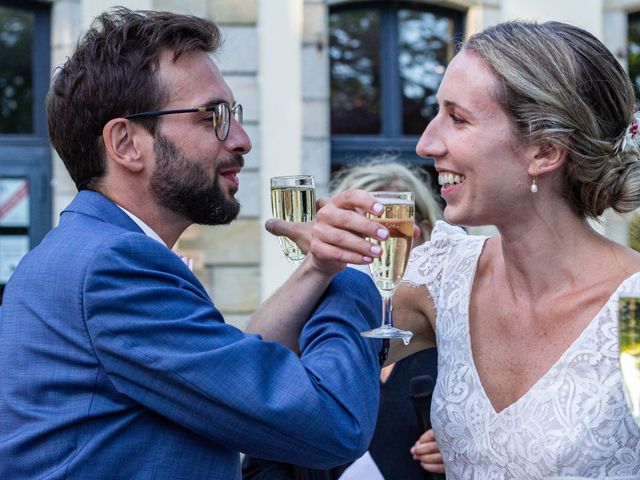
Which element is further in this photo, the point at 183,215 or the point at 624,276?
the point at 624,276

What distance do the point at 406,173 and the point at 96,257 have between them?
2.40 metres

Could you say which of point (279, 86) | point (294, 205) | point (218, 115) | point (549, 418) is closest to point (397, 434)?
point (549, 418)

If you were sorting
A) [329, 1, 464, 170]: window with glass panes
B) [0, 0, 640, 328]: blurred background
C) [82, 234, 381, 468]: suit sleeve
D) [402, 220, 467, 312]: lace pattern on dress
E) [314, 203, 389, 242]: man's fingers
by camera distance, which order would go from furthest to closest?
[329, 1, 464, 170]: window with glass panes → [0, 0, 640, 328]: blurred background → [402, 220, 467, 312]: lace pattern on dress → [314, 203, 389, 242]: man's fingers → [82, 234, 381, 468]: suit sleeve

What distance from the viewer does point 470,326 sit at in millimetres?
2818

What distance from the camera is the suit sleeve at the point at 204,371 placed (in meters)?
1.98

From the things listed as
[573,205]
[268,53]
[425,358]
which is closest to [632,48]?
[268,53]

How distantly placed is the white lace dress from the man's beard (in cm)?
81

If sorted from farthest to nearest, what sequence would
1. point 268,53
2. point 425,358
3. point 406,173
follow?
point 268,53 → point 406,173 → point 425,358

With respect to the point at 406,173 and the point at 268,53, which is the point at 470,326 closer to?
the point at 406,173

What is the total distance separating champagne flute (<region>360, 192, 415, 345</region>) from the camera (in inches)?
87.1

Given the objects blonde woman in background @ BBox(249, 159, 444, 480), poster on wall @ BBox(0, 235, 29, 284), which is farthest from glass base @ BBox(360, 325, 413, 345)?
poster on wall @ BBox(0, 235, 29, 284)

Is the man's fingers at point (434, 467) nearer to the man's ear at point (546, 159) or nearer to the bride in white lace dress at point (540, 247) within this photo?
the bride in white lace dress at point (540, 247)

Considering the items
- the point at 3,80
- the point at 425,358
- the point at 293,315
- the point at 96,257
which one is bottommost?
the point at 425,358

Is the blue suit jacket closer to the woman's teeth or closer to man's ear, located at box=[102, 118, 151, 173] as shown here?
man's ear, located at box=[102, 118, 151, 173]
